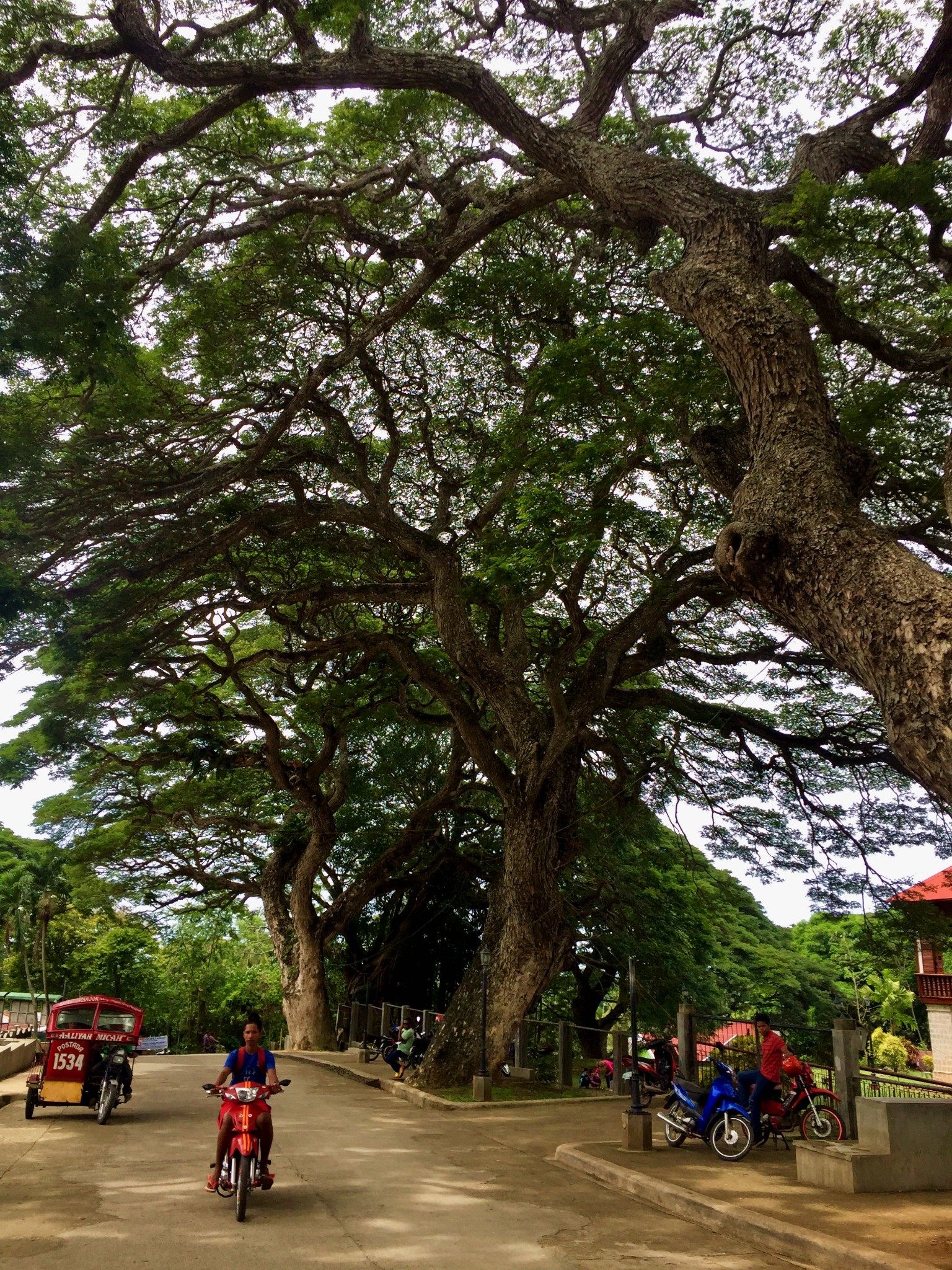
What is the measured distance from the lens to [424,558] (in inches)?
563

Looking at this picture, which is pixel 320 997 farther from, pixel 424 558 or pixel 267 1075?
pixel 267 1075

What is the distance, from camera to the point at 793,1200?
7.14 metres

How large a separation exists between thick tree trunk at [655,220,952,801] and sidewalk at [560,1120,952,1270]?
315cm

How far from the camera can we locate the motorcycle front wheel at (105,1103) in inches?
426

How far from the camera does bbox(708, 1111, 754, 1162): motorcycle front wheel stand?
30.1ft

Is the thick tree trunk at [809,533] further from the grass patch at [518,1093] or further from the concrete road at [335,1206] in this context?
the grass patch at [518,1093]

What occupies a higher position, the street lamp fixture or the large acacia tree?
the large acacia tree

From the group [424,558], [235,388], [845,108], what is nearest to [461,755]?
[424,558]

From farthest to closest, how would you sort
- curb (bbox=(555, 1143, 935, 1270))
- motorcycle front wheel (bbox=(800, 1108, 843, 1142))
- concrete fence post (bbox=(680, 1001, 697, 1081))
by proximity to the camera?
concrete fence post (bbox=(680, 1001, 697, 1081)) → motorcycle front wheel (bbox=(800, 1108, 843, 1142)) → curb (bbox=(555, 1143, 935, 1270))

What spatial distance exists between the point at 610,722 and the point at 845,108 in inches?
378

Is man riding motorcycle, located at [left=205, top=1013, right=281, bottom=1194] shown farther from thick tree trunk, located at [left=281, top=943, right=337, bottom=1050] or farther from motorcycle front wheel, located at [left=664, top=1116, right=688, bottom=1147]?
thick tree trunk, located at [left=281, top=943, right=337, bottom=1050]

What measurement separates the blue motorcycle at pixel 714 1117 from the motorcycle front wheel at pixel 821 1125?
0.87 metres

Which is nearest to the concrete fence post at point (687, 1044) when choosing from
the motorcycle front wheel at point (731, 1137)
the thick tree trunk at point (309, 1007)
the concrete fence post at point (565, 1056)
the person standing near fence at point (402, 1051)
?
the motorcycle front wheel at point (731, 1137)

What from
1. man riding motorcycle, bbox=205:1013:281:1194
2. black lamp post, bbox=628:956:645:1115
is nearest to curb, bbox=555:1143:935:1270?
black lamp post, bbox=628:956:645:1115
